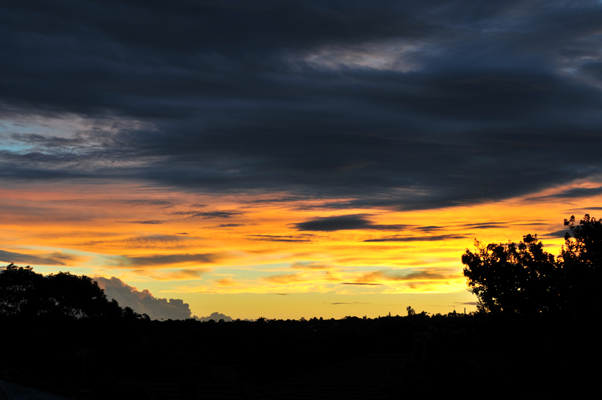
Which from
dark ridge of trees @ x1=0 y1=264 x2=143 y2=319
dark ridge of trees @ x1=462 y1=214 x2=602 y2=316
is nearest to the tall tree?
dark ridge of trees @ x1=462 y1=214 x2=602 y2=316

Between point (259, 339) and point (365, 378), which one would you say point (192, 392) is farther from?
→ point (259, 339)

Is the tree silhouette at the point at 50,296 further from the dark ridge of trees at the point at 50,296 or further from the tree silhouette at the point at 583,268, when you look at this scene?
the tree silhouette at the point at 583,268

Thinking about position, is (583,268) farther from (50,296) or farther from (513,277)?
(50,296)

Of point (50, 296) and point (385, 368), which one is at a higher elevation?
point (50, 296)

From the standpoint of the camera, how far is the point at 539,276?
3438 cm

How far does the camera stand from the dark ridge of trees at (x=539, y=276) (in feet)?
101

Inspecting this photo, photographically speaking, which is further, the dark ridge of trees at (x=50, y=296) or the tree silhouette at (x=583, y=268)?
the dark ridge of trees at (x=50, y=296)

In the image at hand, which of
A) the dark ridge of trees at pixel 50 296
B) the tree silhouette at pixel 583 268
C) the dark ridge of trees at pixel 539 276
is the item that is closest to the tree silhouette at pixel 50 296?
the dark ridge of trees at pixel 50 296

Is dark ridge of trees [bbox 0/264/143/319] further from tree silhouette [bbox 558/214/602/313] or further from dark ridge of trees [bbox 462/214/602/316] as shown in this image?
tree silhouette [bbox 558/214/602/313]

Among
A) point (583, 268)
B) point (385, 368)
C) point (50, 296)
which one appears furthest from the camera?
point (50, 296)

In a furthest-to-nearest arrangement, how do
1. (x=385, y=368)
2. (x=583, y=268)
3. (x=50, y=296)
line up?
(x=50, y=296)
(x=385, y=368)
(x=583, y=268)

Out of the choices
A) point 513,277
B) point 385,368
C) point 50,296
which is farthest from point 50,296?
point 513,277

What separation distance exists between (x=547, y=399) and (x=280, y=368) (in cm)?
5090

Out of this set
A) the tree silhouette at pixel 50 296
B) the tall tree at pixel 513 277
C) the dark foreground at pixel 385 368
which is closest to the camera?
the dark foreground at pixel 385 368
